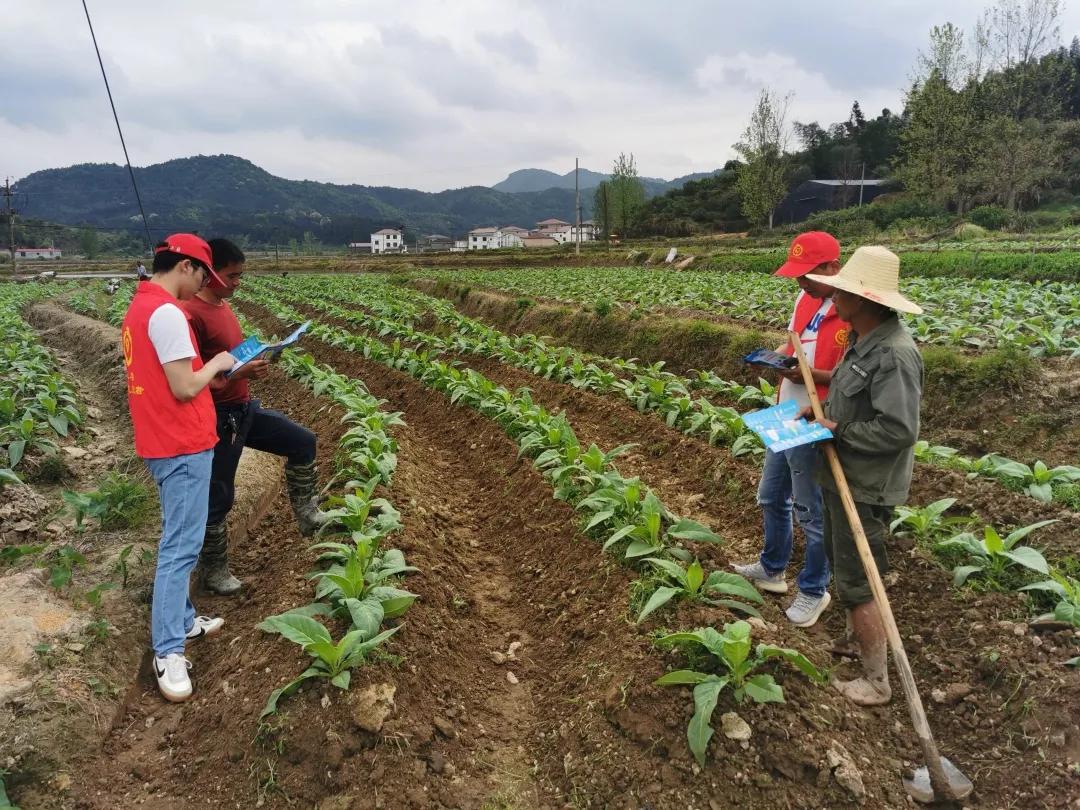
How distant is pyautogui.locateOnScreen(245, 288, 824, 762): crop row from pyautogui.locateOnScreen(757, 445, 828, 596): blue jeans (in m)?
0.41

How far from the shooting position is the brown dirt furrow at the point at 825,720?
2734mm

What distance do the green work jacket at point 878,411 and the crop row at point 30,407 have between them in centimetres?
669

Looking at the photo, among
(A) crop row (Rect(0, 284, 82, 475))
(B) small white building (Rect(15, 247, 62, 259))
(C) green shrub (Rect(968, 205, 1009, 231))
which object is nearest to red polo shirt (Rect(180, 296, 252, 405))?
(A) crop row (Rect(0, 284, 82, 475))

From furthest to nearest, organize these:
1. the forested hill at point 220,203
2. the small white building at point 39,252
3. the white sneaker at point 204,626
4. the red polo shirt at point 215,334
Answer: the forested hill at point 220,203, the small white building at point 39,252, the red polo shirt at point 215,334, the white sneaker at point 204,626

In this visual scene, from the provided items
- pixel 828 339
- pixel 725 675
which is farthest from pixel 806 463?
pixel 725 675

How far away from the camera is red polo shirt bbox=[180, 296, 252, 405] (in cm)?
403

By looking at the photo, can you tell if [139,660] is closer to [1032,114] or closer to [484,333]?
[484,333]

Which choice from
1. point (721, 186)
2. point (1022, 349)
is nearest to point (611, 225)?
point (721, 186)

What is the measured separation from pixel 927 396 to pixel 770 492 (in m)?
5.21

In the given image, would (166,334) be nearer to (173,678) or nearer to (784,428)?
(173,678)

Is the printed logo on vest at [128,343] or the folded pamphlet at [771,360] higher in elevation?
the printed logo on vest at [128,343]

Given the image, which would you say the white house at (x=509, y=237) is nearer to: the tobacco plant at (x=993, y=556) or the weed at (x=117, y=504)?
the weed at (x=117, y=504)

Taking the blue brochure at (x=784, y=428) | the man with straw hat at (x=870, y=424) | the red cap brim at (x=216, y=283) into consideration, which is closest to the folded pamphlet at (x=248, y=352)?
the red cap brim at (x=216, y=283)

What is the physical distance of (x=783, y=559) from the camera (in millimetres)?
4137
